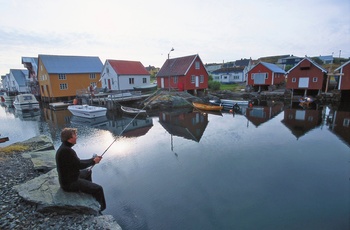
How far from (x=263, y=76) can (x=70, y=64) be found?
40.5 meters

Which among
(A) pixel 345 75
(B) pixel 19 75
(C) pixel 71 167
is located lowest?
(C) pixel 71 167

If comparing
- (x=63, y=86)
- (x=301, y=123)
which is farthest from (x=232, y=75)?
(x=63, y=86)

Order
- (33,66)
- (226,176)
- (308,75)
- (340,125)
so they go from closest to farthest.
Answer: (226,176), (340,125), (308,75), (33,66)

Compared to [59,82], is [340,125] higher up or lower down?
lower down

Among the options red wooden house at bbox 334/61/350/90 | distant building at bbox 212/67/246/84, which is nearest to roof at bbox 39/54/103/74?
distant building at bbox 212/67/246/84

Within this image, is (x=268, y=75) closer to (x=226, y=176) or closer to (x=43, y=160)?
(x=226, y=176)

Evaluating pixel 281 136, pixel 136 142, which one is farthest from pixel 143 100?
pixel 281 136

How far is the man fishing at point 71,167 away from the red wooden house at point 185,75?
29360mm

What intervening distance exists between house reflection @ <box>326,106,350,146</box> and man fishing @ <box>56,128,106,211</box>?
16221mm

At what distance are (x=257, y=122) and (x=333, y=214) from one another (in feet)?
47.3

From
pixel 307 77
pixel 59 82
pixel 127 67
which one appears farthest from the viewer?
pixel 127 67

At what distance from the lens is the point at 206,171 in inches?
381

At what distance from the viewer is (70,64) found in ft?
133

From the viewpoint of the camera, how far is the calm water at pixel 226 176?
6.41m
